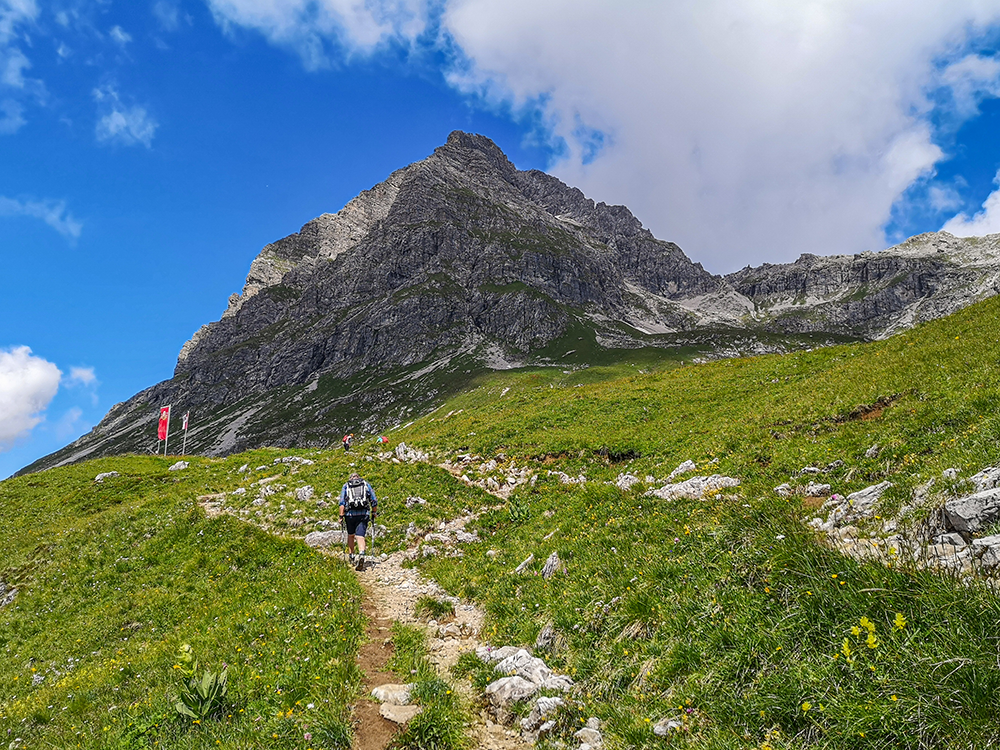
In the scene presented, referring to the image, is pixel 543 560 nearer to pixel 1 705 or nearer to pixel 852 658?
pixel 852 658

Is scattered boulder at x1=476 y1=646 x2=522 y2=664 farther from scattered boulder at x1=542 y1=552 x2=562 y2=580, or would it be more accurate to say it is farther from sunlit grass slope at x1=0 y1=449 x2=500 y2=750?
scattered boulder at x1=542 y1=552 x2=562 y2=580

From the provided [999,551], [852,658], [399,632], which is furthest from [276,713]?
[999,551]

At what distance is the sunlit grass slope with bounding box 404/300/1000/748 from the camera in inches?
183

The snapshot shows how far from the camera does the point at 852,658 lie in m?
5.05

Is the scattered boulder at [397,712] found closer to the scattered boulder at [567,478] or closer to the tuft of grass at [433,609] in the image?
the tuft of grass at [433,609]

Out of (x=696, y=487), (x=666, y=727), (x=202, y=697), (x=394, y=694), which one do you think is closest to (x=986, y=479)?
(x=666, y=727)

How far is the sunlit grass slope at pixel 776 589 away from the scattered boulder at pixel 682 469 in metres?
0.41

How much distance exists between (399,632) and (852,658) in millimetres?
9069

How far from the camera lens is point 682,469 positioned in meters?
16.9

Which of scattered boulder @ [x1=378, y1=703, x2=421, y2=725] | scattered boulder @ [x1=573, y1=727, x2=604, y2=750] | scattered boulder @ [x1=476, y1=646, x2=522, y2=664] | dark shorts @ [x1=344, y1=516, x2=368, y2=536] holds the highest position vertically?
dark shorts @ [x1=344, y1=516, x2=368, y2=536]

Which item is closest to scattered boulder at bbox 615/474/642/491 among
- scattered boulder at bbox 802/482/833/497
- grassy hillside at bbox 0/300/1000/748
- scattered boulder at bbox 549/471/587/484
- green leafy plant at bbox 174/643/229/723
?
grassy hillside at bbox 0/300/1000/748

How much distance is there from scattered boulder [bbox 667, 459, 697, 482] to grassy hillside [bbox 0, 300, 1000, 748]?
0.56 m

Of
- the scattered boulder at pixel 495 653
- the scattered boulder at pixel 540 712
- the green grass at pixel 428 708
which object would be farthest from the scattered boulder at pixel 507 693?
the scattered boulder at pixel 495 653

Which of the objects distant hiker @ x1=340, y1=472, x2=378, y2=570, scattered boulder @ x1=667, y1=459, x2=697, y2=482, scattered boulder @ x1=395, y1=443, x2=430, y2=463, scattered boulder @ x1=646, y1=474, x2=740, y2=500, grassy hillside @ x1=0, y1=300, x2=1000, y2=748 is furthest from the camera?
scattered boulder @ x1=395, y1=443, x2=430, y2=463
